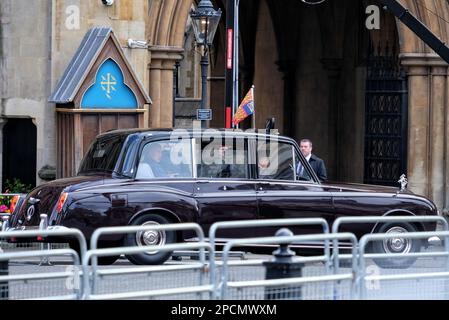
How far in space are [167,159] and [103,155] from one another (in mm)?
949

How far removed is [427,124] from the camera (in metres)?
26.9

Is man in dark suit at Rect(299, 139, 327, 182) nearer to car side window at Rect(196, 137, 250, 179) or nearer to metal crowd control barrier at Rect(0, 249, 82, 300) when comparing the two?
car side window at Rect(196, 137, 250, 179)

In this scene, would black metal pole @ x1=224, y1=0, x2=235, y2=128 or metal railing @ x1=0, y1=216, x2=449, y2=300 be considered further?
black metal pole @ x1=224, y1=0, x2=235, y2=128

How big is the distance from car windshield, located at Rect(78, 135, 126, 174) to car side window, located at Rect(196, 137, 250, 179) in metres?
0.99

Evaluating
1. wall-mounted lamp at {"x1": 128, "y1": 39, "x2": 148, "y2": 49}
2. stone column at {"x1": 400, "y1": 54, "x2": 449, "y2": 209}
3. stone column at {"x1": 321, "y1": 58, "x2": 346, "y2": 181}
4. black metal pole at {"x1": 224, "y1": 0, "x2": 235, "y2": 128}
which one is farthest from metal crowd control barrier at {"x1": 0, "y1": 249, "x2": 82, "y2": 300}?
stone column at {"x1": 321, "y1": 58, "x2": 346, "y2": 181}

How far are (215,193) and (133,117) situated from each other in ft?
21.9

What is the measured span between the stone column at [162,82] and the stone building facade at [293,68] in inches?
0.7

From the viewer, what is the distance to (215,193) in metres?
16.5

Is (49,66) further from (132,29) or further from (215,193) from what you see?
(215,193)

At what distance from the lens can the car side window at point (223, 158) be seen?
1678cm

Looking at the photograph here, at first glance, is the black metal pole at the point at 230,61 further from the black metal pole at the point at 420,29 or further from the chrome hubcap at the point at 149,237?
the chrome hubcap at the point at 149,237

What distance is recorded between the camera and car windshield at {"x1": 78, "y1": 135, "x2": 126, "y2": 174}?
16.9 metres
